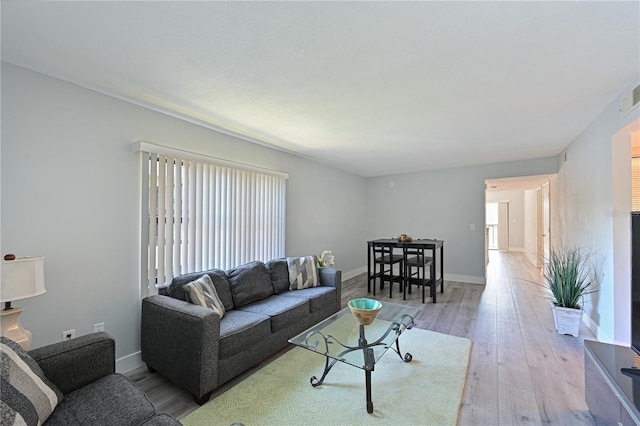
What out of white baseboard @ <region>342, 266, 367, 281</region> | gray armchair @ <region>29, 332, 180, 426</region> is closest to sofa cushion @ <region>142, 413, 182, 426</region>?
gray armchair @ <region>29, 332, 180, 426</region>

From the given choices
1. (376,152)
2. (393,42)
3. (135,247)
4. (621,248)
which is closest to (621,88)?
(621,248)

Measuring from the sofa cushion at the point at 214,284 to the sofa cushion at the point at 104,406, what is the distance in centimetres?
96

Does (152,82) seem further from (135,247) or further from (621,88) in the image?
(621,88)

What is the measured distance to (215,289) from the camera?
262 centimetres

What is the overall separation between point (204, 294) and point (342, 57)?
2178 millimetres

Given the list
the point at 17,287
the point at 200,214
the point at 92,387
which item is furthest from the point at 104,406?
the point at 200,214

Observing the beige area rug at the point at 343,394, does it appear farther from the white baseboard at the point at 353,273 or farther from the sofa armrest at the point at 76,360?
the white baseboard at the point at 353,273

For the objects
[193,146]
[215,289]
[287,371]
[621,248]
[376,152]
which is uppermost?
[376,152]

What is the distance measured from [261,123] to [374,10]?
6.34ft

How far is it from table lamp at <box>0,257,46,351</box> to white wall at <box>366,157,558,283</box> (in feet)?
19.9

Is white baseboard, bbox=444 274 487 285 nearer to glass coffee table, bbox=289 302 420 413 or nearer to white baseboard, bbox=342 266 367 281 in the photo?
white baseboard, bbox=342 266 367 281

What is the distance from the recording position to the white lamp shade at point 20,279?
1525 millimetres

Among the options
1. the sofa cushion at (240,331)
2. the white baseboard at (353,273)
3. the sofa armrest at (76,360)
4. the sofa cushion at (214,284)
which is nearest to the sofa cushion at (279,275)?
the sofa cushion at (214,284)

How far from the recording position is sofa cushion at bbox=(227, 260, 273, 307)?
9.27 feet
